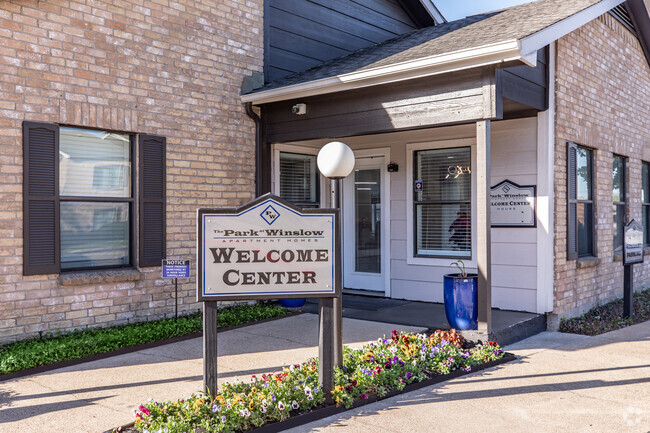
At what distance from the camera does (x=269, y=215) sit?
4.30 meters

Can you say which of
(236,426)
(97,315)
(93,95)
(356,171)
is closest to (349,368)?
(236,426)

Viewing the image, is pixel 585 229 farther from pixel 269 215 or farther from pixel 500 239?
pixel 269 215

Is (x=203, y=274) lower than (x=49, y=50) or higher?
lower

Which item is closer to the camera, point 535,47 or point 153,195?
point 535,47

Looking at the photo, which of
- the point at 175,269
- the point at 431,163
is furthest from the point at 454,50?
the point at 175,269

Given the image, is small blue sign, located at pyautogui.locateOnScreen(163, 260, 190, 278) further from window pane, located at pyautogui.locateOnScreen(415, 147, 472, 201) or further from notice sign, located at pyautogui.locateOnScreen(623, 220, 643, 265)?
notice sign, located at pyautogui.locateOnScreen(623, 220, 643, 265)

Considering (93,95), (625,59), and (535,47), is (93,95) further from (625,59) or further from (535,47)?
(625,59)

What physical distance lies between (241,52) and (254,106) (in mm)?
747

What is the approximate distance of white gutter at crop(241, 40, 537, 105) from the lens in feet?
18.3

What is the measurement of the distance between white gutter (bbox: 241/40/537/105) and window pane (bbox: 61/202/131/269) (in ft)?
7.93

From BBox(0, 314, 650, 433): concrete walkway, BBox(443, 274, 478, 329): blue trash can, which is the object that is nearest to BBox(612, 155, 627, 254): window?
BBox(0, 314, 650, 433): concrete walkway

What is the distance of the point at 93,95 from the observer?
21.4 ft

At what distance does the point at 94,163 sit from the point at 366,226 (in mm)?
4246

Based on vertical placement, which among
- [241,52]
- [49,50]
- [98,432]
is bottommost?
[98,432]
